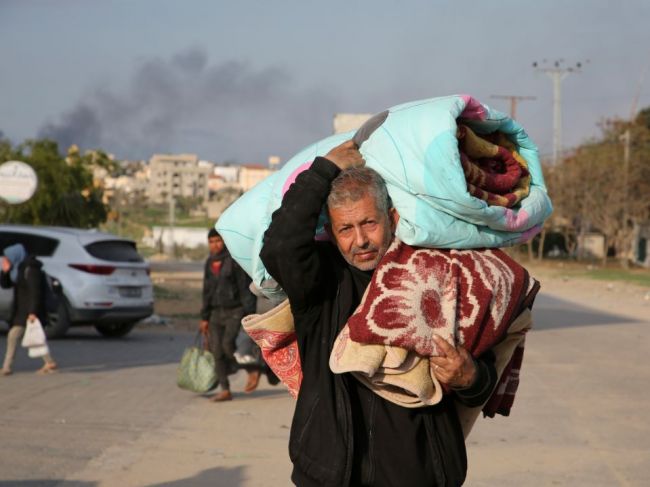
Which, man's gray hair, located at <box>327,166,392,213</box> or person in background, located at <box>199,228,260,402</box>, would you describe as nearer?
man's gray hair, located at <box>327,166,392,213</box>

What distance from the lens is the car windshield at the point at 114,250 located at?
19.2 m

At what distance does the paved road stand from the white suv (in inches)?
100

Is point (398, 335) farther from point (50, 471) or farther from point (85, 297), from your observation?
point (85, 297)

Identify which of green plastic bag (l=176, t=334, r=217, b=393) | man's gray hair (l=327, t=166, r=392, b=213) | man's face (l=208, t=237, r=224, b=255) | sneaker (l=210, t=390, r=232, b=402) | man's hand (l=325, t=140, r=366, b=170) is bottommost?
sneaker (l=210, t=390, r=232, b=402)

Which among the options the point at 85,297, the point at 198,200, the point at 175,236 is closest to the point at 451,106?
the point at 85,297

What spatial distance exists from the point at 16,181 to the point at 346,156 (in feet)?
58.6

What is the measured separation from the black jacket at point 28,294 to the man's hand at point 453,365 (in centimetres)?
1084

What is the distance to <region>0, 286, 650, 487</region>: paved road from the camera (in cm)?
804

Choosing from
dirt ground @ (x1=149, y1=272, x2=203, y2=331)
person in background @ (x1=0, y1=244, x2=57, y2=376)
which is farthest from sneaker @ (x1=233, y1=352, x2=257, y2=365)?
dirt ground @ (x1=149, y1=272, x2=203, y2=331)

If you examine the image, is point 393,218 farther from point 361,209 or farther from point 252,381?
point 252,381

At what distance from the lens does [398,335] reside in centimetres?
363

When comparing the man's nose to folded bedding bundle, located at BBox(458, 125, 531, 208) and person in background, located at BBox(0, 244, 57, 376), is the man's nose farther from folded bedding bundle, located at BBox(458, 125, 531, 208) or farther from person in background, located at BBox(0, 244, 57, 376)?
person in background, located at BBox(0, 244, 57, 376)

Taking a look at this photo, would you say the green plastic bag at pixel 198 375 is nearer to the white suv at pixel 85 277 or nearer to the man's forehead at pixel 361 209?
the white suv at pixel 85 277

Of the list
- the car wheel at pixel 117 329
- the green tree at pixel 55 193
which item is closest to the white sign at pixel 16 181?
the car wheel at pixel 117 329
